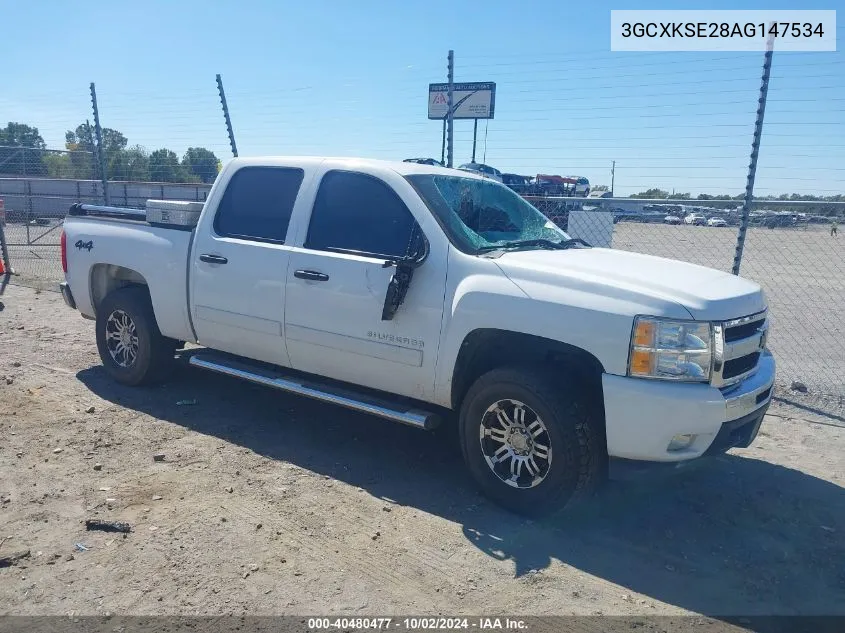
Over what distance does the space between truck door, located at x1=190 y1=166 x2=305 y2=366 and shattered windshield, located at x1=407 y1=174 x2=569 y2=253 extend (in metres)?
1.08

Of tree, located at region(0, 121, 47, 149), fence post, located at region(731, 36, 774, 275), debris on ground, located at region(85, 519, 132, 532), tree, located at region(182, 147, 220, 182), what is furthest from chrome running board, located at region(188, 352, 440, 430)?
tree, located at region(0, 121, 47, 149)

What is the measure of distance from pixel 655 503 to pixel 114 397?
4.39m

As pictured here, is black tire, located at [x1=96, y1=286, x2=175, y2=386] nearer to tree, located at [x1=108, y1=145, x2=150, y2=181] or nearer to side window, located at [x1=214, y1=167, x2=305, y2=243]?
side window, located at [x1=214, y1=167, x2=305, y2=243]

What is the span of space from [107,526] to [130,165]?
12778 millimetres

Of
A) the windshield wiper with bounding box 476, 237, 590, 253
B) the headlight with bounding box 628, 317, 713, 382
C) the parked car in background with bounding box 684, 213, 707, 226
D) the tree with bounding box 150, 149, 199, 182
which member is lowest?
the headlight with bounding box 628, 317, 713, 382

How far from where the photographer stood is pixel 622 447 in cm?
376

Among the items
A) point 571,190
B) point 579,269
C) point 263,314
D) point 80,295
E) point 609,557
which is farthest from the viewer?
point 571,190

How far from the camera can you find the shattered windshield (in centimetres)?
452

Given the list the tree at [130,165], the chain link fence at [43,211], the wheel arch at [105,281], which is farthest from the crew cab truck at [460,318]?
the tree at [130,165]

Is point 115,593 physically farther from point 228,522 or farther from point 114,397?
point 114,397

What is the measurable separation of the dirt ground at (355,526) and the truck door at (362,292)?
70 centimetres

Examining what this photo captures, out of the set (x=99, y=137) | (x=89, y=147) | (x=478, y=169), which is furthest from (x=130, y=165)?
(x=478, y=169)

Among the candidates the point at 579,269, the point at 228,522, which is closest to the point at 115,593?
the point at 228,522

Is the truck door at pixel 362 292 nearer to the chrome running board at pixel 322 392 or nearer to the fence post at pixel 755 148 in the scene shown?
the chrome running board at pixel 322 392
